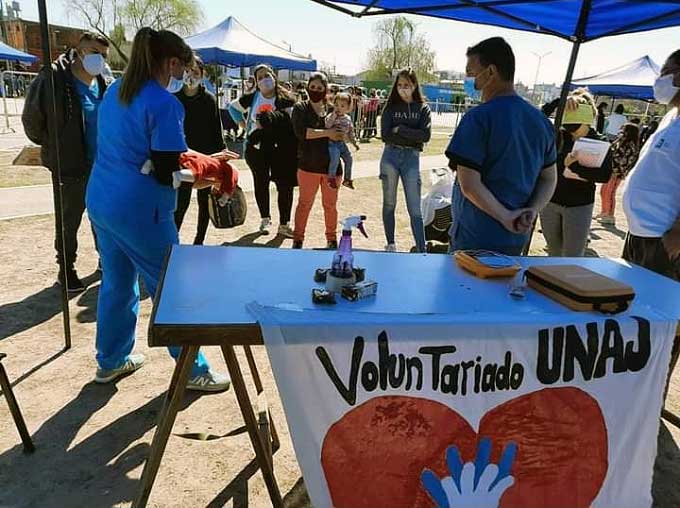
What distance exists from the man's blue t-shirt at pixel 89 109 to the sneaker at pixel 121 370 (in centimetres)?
159

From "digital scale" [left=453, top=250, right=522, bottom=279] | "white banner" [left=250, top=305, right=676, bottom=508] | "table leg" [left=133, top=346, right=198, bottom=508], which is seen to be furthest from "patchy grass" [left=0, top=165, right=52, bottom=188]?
"white banner" [left=250, top=305, right=676, bottom=508]

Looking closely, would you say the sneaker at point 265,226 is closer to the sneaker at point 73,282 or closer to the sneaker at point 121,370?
the sneaker at point 73,282

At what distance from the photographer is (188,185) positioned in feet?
7.70

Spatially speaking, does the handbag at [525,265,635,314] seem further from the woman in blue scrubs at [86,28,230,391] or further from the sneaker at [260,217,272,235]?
the sneaker at [260,217,272,235]

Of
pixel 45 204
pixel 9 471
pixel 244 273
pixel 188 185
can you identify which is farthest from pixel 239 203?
pixel 45 204

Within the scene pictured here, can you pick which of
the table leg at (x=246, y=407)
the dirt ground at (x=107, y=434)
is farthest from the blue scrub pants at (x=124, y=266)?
the table leg at (x=246, y=407)

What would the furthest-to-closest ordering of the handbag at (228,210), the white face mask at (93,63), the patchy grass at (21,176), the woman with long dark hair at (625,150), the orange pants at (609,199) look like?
the orange pants at (609,199) < the patchy grass at (21,176) < the woman with long dark hair at (625,150) < the white face mask at (93,63) < the handbag at (228,210)

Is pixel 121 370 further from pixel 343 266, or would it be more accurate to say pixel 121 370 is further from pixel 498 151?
pixel 498 151

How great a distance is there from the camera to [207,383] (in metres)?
2.68

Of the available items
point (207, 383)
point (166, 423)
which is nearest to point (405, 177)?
point (207, 383)

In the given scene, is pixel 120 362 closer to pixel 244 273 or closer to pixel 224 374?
pixel 224 374

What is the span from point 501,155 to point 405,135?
241cm

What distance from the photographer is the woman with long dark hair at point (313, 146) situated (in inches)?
185

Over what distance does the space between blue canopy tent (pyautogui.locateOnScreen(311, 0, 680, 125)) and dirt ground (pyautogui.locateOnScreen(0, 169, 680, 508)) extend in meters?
2.28
